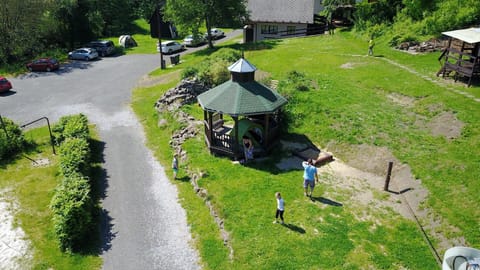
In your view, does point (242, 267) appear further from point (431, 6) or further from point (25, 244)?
point (431, 6)

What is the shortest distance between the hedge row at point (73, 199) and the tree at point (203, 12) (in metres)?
28.1

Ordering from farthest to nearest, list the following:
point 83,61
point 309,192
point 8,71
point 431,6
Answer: point 83,61
point 8,71
point 431,6
point 309,192

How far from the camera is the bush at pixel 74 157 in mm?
21672

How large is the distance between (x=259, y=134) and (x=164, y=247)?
32.3 feet

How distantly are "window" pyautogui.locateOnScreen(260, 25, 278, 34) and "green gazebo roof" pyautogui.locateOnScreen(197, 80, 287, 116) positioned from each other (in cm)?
3449

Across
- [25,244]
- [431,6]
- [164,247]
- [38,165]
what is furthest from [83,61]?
[431,6]

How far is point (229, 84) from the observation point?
23656 mm

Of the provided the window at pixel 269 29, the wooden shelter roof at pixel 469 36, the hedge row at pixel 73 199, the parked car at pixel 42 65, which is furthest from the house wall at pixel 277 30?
the hedge row at pixel 73 199

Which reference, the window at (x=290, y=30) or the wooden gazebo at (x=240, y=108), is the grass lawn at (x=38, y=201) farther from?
the window at (x=290, y=30)

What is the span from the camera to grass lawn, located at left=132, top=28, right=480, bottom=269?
50.5 ft

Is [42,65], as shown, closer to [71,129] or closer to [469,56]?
[71,129]

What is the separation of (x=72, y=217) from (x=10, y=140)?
1333 centimetres

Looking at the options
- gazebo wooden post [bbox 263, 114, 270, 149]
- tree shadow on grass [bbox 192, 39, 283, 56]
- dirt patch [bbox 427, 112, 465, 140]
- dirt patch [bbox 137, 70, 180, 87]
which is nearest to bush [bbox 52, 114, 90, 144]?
dirt patch [bbox 137, 70, 180, 87]

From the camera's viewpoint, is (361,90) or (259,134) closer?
(259,134)
